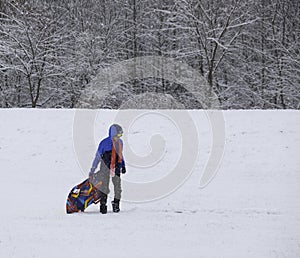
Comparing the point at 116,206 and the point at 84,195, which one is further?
the point at 116,206

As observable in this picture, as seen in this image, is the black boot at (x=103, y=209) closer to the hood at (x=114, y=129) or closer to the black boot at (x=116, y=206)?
the black boot at (x=116, y=206)

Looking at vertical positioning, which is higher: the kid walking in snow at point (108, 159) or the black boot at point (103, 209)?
the kid walking in snow at point (108, 159)

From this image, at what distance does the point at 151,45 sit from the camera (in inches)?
1215

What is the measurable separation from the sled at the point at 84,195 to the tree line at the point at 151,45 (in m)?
16.9

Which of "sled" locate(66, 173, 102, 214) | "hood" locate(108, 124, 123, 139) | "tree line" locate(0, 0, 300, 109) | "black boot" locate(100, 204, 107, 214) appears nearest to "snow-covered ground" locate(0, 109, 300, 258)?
"black boot" locate(100, 204, 107, 214)

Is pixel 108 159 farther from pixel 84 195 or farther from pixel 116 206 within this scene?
pixel 116 206

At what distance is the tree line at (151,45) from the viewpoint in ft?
82.2

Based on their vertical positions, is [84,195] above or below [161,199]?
above

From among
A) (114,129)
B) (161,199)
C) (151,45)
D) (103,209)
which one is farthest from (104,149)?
(151,45)

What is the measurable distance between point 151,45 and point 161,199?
22.6m

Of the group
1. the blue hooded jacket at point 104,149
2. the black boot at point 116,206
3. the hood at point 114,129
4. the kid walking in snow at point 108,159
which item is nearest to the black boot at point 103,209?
the kid walking in snow at point 108,159

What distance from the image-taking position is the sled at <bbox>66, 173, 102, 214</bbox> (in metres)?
8.16

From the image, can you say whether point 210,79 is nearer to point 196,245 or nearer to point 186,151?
point 186,151

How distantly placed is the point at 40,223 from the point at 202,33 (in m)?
20.6
